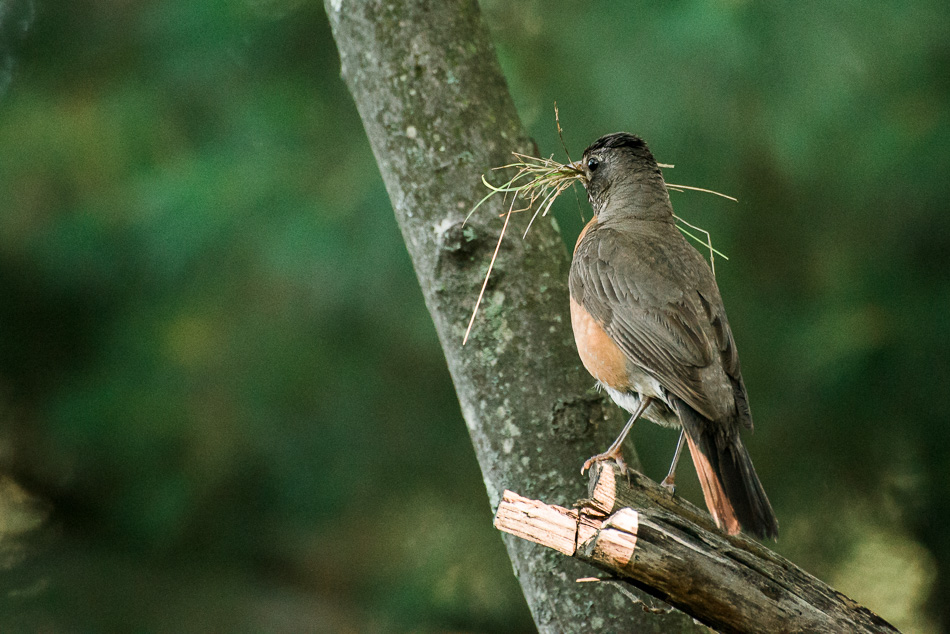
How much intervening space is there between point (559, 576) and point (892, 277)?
213 centimetres

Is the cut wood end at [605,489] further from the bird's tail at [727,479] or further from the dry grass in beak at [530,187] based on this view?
the dry grass in beak at [530,187]

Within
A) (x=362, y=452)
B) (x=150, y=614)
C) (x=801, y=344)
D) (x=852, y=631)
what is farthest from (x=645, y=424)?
(x=150, y=614)

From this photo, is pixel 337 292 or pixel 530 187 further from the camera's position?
pixel 337 292

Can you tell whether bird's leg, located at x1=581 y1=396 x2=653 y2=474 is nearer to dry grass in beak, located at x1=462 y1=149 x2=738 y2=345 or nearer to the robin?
the robin

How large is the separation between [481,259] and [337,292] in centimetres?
121

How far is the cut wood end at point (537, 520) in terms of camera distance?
1775 mm

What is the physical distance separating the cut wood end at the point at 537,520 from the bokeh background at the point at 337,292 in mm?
1713

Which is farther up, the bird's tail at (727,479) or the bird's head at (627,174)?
the bird's head at (627,174)

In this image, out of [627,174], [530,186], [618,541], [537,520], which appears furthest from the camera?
[627,174]

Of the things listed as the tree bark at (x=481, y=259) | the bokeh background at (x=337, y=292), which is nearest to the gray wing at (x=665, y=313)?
the tree bark at (x=481, y=259)

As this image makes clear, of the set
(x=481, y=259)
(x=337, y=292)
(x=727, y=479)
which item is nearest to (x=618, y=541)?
(x=727, y=479)

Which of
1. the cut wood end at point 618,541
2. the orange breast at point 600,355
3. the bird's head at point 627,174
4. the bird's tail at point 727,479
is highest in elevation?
the bird's head at point 627,174

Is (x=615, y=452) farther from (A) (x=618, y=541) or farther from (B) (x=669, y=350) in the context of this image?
(A) (x=618, y=541)

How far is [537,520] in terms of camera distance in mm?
1800
